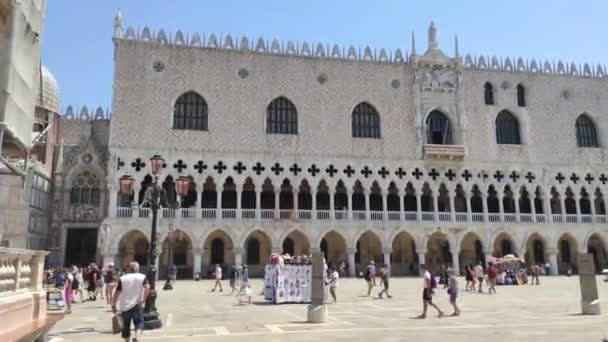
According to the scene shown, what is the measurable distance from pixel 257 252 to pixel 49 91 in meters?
16.1

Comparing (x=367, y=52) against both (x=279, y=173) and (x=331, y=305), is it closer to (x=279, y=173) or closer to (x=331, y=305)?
(x=279, y=173)

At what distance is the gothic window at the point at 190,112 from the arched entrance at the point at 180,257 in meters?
6.03

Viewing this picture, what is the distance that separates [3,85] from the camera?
8766 millimetres

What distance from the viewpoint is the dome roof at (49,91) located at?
1213 inches

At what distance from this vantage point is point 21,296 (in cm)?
648

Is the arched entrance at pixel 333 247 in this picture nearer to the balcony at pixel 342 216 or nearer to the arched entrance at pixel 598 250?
the balcony at pixel 342 216

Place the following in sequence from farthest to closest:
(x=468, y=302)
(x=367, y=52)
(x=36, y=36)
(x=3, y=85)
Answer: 1. (x=367, y=52)
2. (x=468, y=302)
3. (x=36, y=36)
4. (x=3, y=85)

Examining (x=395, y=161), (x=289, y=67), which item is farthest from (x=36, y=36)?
(x=395, y=161)

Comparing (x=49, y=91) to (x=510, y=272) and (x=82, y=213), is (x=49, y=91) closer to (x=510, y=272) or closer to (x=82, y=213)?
(x=82, y=213)

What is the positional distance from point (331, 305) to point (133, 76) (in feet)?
63.3

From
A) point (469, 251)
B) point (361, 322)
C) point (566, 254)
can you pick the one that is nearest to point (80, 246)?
point (361, 322)

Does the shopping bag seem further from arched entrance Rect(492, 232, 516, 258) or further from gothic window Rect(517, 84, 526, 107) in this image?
gothic window Rect(517, 84, 526, 107)

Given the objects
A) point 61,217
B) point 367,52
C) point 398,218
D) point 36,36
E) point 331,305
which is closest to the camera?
point 36,36

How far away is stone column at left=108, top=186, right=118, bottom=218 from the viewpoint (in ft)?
86.7
